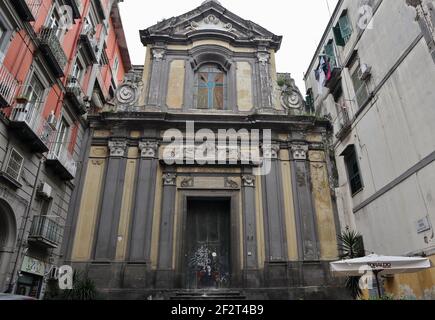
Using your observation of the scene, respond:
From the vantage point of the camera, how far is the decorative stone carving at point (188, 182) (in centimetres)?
1393

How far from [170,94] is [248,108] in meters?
3.79

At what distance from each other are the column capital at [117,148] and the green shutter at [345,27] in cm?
1102

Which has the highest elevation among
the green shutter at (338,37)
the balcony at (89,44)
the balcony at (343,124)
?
the green shutter at (338,37)

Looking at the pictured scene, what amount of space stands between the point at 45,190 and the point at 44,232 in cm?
137

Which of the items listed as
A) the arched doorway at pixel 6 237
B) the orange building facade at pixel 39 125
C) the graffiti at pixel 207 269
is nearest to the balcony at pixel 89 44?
the orange building facade at pixel 39 125

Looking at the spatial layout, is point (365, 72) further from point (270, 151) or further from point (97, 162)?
point (97, 162)

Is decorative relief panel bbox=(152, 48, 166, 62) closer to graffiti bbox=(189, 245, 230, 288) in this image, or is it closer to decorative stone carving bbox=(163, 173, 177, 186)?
decorative stone carving bbox=(163, 173, 177, 186)

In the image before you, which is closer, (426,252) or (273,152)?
(426,252)

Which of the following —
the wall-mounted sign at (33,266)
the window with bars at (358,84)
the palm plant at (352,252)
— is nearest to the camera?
the wall-mounted sign at (33,266)

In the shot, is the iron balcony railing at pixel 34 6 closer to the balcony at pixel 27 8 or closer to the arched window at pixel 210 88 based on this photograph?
the balcony at pixel 27 8

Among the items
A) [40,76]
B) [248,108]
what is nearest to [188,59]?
[248,108]

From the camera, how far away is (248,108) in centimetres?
1580

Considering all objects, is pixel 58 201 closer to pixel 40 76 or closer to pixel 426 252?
pixel 40 76

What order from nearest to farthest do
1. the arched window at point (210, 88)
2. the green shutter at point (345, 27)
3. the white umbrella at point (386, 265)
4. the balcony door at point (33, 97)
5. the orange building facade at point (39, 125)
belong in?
the white umbrella at point (386, 265)
the orange building facade at point (39, 125)
the balcony door at point (33, 97)
the green shutter at point (345, 27)
the arched window at point (210, 88)
